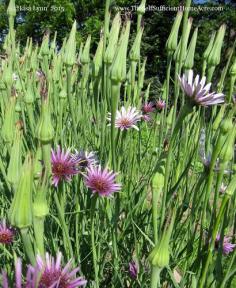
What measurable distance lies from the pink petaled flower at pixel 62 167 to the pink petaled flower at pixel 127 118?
0.93 ft

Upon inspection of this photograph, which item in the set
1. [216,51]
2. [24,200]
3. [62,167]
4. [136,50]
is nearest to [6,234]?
[62,167]

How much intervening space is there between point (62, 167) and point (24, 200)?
384mm

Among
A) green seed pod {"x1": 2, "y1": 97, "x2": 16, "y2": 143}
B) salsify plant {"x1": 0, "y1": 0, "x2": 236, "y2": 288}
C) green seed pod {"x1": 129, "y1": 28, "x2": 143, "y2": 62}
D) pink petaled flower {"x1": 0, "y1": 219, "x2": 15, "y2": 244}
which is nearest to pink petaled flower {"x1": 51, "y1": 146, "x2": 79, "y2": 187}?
salsify plant {"x1": 0, "y1": 0, "x2": 236, "y2": 288}

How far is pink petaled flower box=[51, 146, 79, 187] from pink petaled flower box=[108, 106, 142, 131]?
28 cm

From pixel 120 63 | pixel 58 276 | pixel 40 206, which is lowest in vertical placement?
pixel 58 276

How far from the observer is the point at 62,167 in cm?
104

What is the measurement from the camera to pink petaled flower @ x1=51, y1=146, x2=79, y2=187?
0.99m

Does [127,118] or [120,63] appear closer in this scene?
[120,63]

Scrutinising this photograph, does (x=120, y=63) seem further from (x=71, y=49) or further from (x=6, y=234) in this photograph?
(x=6, y=234)

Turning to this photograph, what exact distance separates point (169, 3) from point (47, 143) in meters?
11.2

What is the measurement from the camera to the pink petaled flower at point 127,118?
4.49 feet

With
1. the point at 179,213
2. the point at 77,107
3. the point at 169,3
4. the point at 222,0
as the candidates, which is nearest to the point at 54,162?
the point at 179,213

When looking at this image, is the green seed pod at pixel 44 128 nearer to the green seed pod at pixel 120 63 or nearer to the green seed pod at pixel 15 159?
the green seed pod at pixel 15 159

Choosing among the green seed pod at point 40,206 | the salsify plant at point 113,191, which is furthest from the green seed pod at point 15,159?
the green seed pod at point 40,206
